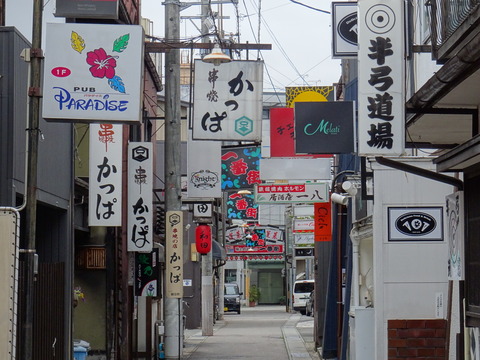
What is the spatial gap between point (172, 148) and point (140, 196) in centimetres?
136

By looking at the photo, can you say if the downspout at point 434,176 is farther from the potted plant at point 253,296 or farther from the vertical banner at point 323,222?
the potted plant at point 253,296

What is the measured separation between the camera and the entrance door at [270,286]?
283 feet

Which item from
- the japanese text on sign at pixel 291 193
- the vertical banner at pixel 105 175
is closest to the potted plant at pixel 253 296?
the japanese text on sign at pixel 291 193

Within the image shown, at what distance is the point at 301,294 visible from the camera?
57344 millimetres

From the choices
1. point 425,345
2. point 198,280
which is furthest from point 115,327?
point 198,280

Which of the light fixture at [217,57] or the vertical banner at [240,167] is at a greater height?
the light fixture at [217,57]

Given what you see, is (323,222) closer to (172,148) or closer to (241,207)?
(172,148)

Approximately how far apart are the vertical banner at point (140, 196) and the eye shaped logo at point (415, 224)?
809 centimetres

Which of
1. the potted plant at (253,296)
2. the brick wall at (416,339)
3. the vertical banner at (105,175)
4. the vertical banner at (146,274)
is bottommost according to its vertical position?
the potted plant at (253,296)

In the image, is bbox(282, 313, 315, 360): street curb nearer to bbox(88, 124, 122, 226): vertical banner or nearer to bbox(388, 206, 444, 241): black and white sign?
bbox(88, 124, 122, 226): vertical banner

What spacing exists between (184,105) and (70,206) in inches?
867

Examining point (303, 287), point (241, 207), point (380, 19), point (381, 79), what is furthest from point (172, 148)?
A: point (303, 287)

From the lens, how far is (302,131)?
1438 cm

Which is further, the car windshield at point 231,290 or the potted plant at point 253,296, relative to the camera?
the potted plant at point 253,296
